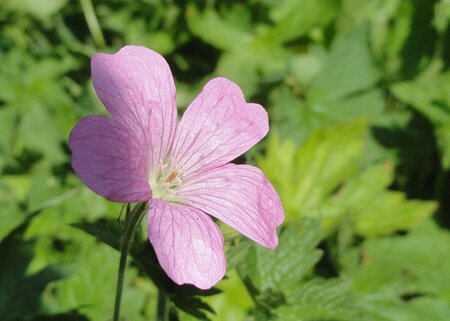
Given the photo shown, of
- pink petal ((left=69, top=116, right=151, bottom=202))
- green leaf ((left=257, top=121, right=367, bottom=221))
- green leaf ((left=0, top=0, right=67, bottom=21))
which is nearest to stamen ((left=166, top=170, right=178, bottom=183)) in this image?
pink petal ((left=69, top=116, right=151, bottom=202))

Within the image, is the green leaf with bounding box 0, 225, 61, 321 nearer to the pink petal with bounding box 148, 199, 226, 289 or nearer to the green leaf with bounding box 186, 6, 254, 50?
the pink petal with bounding box 148, 199, 226, 289

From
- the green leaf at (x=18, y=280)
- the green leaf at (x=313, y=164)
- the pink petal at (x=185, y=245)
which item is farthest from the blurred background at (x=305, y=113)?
the pink petal at (x=185, y=245)

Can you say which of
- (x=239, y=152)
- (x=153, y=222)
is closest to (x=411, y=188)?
(x=239, y=152)

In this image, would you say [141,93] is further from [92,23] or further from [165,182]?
[92,23]

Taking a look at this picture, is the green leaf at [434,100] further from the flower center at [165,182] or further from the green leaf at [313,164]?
the flower center at [165,182]

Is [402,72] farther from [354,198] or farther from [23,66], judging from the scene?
[23,66]

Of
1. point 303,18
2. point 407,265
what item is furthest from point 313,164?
point 303,18
